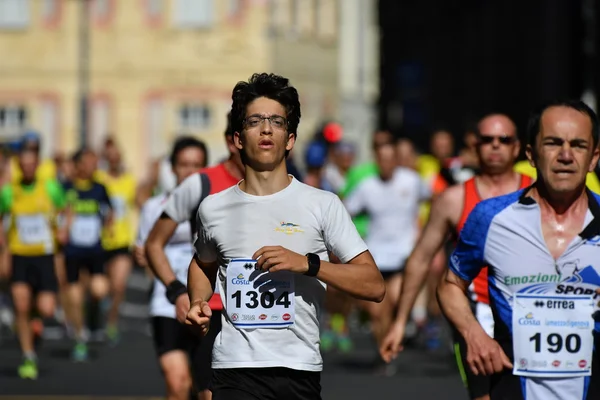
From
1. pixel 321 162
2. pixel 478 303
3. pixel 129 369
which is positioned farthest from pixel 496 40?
pixel 478 303

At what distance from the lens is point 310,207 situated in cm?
629

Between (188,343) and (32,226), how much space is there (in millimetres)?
6495

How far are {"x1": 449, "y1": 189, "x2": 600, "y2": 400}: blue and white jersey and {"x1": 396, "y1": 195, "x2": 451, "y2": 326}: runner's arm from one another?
5.46 feet

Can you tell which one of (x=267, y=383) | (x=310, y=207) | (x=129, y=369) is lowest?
(x=129, y=369)

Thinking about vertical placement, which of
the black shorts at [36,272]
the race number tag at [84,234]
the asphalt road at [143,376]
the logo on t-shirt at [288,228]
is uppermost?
the logo on t-shirt at [288,228]

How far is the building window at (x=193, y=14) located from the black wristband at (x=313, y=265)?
41160 mm

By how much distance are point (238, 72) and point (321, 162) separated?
1154 inches

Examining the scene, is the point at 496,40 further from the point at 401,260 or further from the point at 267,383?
the point at 267,383

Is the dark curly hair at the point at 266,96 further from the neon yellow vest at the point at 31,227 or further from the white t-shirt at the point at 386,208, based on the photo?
the white t-shirt at the point at 386,208

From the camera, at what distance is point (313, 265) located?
6.07 m

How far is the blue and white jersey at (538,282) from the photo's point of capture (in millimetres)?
6203

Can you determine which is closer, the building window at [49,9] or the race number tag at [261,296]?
the race number tag at [261,296]

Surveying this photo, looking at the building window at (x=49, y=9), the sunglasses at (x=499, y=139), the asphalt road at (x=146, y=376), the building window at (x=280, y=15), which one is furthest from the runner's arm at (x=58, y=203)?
the building window at (x=49, y=9)

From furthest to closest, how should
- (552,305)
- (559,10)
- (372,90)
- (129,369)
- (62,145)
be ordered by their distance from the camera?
(372,90), (62,145), (559,10), (129,369), (552,305)
